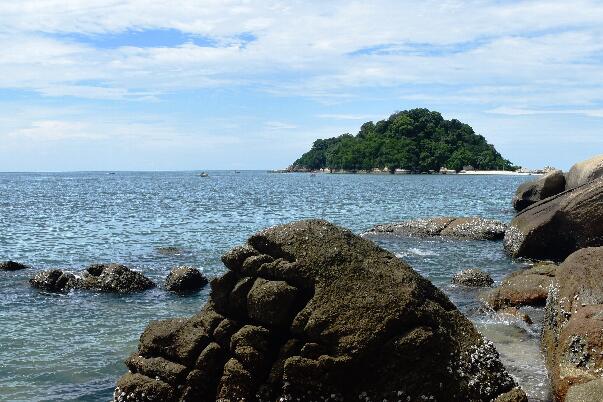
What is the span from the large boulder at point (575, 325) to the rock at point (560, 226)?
10380 millimetres

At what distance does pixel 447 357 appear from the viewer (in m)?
8.94

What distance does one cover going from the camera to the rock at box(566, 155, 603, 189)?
98.4 ft

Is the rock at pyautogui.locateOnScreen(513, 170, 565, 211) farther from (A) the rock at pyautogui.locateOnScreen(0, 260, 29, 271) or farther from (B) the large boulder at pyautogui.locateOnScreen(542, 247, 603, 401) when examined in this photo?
(A) the rock at pyautogui.locateOnScreen(0, 260, 29, 271)

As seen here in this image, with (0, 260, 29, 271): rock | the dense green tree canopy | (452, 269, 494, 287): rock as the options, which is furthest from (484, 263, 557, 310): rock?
the dense green tree canopy

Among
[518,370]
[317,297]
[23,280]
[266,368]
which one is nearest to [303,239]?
[317,297]

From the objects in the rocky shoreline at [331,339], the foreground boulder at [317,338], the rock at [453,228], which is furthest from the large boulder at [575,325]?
the rock at [453,228]

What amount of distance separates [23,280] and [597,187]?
64.5 feet

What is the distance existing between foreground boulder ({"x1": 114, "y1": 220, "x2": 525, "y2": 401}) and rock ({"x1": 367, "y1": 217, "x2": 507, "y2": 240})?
23.9m

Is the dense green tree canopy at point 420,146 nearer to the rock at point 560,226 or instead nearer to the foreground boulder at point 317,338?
the rock at point 560,226

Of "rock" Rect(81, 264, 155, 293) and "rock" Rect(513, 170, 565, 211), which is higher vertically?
"rock" Rect(513, 170, 565, 211)

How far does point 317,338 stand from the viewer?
9.03m

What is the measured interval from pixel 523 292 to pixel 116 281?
11969 millimetres

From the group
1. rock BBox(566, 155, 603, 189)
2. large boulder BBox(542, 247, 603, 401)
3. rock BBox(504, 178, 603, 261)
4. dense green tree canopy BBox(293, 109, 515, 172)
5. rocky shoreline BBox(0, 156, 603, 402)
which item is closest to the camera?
rocky shoreline BBox(0, 156, 603, 402)

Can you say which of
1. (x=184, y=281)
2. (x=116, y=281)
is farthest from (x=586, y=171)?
(x=116, y=281)
